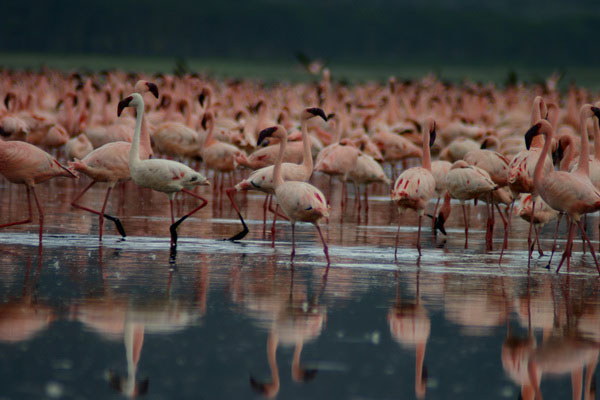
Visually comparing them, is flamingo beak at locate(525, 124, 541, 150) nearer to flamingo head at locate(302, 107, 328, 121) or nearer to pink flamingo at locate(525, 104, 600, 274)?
pink flamingo at locate(525, 104, 600, 274)

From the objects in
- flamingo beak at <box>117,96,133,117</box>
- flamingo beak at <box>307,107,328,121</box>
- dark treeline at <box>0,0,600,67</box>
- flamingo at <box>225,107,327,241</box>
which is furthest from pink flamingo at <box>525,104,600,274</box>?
dark treeline at <box>0,0,600,67</box>

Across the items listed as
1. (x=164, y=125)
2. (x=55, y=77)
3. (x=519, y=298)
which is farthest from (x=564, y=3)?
(x=519, y=298)

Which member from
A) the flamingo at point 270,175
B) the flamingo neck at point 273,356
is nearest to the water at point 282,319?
the flamingo neck at point 273,356

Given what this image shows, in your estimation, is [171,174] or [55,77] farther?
[55,77]

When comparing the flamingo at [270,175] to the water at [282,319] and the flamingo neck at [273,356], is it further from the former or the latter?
the flamingo neck at [273,356]

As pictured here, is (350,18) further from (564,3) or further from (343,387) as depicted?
(343,387)

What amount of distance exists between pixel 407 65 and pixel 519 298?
125295 millimetres

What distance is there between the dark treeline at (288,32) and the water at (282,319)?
387ft

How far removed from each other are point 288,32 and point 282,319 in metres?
132

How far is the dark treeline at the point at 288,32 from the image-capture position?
130 m

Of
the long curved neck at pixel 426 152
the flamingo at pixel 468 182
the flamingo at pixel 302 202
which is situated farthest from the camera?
the long curved neck at pixel 426 152

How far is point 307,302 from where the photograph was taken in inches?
364

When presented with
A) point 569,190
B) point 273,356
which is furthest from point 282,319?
point 569,190

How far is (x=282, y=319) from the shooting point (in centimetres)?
859
